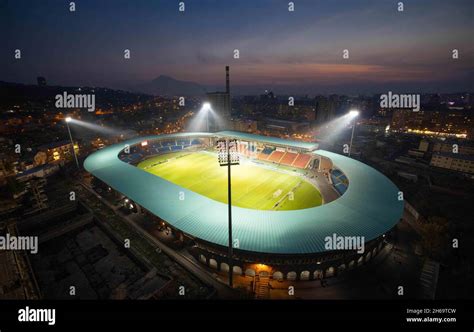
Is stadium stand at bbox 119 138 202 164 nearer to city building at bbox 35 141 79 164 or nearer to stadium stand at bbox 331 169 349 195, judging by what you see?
city building at bbox 35 141 79 164

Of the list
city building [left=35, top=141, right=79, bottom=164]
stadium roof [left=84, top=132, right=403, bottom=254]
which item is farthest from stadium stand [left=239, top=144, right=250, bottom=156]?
city building [left=35, top=141, right=79, bottom=164]

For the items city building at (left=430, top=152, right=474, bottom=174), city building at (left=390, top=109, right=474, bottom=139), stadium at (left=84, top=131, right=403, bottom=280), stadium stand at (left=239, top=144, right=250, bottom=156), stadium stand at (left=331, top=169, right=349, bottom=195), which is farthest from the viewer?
city building at (left=390, top=109, right=474, bottom=139)

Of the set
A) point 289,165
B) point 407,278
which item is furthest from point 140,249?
point 289,165

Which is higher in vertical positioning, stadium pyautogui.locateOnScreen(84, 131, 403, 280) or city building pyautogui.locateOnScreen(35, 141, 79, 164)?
city building pyautogui.locateOnScreen(35, 141, 79, 164)

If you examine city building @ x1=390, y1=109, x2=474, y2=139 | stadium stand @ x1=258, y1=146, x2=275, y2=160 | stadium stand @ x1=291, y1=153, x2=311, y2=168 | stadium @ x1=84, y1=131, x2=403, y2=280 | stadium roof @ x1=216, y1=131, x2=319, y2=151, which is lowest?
stadium @ x1=84, y1=131, x2=403, y2=280

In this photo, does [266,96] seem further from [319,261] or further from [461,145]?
[319,261]

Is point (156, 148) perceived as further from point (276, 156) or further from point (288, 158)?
point (288, 158)

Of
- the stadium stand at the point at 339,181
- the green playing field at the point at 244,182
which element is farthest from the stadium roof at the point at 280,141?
the stadium stand at the point at 339,181
